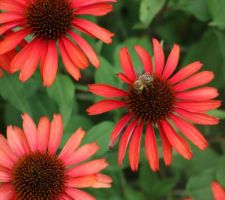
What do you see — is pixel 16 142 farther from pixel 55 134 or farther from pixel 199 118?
pixel 199 118


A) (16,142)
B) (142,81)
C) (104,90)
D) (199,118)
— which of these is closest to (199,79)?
(199,118)

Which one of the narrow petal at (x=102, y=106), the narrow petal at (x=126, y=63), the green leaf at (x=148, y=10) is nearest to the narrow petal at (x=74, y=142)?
the narrow petal at (x=102, y=106)

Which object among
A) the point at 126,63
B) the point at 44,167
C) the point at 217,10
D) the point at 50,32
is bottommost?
the point at 44,167

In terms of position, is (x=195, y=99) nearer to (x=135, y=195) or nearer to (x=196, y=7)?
(x=135, y=195)

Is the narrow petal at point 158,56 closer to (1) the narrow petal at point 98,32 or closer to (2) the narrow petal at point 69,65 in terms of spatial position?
(1) the narrow petal at point 98,32

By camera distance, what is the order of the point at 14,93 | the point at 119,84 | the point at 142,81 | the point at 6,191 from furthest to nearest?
1. the point at 119,84
2. the point at 14,93
3. the point at 142,81
4. the point at 6,191

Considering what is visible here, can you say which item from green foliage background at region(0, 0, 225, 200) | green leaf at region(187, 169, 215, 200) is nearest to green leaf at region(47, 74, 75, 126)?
green foliage background at region(0, 0, 225, 200)

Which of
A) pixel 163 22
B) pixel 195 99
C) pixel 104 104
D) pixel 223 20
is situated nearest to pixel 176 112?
pixel 195 99
